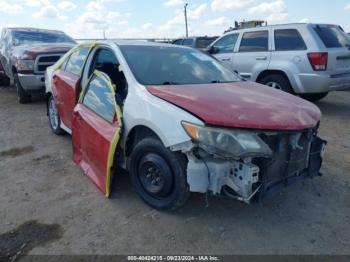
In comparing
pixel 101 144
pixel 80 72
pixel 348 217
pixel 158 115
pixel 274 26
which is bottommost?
pixel 348 217

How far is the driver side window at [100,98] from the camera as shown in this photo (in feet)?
11.6

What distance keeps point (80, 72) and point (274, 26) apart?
4.83 metres

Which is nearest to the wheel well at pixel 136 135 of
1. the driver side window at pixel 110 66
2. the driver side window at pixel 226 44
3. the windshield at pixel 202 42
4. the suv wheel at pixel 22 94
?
the driver side window at pixel 110 66

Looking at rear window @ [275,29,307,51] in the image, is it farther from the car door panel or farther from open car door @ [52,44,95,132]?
the car door panel

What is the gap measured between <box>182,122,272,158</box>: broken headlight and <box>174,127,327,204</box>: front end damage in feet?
0.05

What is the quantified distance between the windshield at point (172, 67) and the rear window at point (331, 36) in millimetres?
3450

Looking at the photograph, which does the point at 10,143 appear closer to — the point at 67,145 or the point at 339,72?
the point at 67,145

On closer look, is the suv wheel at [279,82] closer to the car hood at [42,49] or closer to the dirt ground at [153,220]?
the dirt ground at [153,220]

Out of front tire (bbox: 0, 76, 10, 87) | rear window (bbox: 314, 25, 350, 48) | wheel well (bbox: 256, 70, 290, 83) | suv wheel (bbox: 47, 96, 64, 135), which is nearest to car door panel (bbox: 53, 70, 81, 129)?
suv wheel (bbox: 47, 96, 64, 135)

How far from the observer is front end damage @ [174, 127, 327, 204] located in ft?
8.71

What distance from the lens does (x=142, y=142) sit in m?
3.20

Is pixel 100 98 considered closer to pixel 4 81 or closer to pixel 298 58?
pixel 298 58

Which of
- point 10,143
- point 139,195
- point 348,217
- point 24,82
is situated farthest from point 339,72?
point 24,82

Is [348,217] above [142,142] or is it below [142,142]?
below
